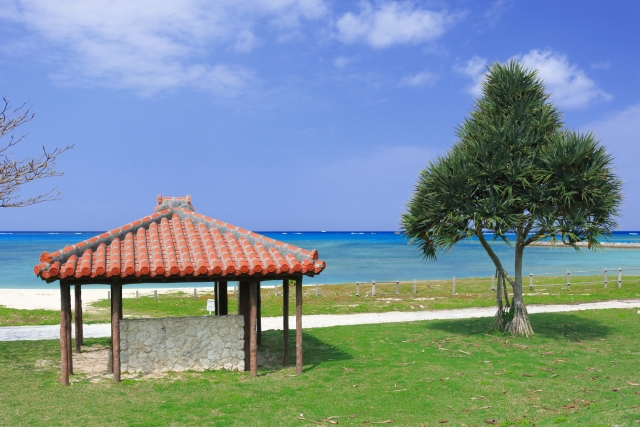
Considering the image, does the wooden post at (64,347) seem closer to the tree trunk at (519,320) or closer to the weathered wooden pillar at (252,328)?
the weathered wooden pillar at (252,328)

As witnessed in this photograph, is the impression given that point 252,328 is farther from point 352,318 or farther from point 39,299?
point 39,299

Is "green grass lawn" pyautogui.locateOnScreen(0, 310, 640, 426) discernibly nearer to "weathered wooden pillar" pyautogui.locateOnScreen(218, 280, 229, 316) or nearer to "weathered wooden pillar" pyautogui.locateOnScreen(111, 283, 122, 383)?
"weathered wooden pillar" pyautogui.locateOnScreen(111, 283, 122, 383)

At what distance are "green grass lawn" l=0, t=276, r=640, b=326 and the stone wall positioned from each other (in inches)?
483

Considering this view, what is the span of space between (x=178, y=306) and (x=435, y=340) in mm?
16683

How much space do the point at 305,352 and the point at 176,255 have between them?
18.5 feet

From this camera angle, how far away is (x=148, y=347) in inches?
527

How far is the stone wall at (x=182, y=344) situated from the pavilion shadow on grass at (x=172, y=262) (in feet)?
1.29

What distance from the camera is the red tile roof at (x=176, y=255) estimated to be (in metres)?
12.2

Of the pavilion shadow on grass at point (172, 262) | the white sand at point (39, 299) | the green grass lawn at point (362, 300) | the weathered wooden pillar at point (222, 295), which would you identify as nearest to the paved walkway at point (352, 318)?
the green grass lawn at point (362, 300)

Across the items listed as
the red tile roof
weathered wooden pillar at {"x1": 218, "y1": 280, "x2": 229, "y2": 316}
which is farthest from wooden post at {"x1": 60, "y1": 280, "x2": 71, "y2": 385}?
weathered wooden pillar at {"x1": 218, "y1": 280, "x2": 229, "y2": 316}

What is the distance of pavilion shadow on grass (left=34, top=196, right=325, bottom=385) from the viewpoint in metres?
12.3

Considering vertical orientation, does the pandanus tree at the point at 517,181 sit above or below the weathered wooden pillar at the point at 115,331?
above

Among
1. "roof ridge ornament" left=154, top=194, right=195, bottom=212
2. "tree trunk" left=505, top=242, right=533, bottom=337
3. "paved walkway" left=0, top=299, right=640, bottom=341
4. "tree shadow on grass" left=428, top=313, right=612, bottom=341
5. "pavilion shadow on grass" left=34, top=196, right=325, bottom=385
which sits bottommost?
"paved walkway" left=0, top=299, right=640, bottom=341

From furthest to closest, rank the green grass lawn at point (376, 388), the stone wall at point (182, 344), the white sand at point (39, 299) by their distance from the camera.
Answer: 1. the white sand at point (39, 299)
2. the stone wall at point (182, 344)
3. the green grass lawn at point (376, 388)
